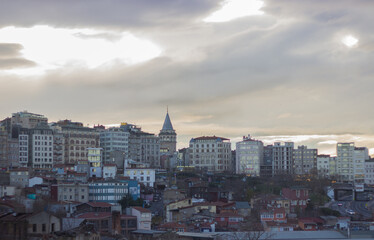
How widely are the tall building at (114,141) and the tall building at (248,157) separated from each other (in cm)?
1910

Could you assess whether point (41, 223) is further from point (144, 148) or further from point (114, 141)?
point (144, 148)

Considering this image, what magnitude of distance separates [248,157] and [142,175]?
3737 centimetres

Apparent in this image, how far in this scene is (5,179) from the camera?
217 feet

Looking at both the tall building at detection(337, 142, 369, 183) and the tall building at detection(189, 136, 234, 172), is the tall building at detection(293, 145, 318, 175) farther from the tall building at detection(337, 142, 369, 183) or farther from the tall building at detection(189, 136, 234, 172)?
the tall building at detection(189, 136, 234, 172)

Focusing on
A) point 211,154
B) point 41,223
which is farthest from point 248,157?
point 41,223

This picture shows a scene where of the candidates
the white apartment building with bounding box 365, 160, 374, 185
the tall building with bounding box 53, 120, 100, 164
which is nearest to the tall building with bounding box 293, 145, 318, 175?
the white apartment building with bounding box 365, 160, 374, 185

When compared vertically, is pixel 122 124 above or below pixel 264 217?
above

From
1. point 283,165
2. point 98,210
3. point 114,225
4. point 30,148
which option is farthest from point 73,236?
point 283,165

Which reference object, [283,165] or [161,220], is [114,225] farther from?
[283,165]

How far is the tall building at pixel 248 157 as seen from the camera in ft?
342

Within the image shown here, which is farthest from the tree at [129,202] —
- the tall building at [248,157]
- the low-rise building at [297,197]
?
the tall building at [248,157]

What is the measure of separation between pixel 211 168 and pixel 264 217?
5059 centimetres

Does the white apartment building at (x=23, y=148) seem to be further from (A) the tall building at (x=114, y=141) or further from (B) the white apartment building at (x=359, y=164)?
(B) the white apartment building at (x=359, y=164)

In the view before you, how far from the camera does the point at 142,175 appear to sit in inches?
2793
